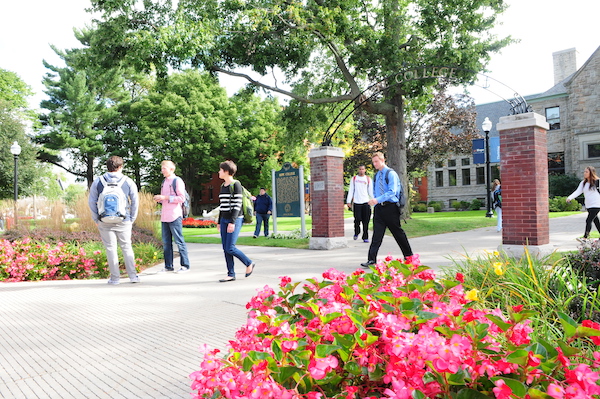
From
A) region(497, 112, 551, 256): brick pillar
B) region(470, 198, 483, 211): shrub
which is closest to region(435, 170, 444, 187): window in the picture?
region(470, 198, 483, 211): shrub

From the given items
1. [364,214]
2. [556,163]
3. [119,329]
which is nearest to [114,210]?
[119,329]

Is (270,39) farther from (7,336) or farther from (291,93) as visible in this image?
(7,336)

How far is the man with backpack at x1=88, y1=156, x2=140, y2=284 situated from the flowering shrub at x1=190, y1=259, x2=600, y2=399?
513 centimetres

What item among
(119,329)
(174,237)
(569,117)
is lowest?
(119,329)

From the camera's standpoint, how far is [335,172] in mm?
11055

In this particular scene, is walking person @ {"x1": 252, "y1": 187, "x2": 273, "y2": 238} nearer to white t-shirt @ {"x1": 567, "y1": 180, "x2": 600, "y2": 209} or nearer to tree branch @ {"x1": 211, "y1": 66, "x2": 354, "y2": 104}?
tree branch @ {"x1": 211, "y1": 66, "x2": 354, "y2": 104}

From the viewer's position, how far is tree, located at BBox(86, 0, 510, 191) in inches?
572

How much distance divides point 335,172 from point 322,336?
914 cm

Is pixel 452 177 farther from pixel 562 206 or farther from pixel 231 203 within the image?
pixel 231 203

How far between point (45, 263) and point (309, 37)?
1194cm

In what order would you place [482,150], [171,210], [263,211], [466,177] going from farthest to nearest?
[466,177] < [482,150] < [263,211] < [171,210]

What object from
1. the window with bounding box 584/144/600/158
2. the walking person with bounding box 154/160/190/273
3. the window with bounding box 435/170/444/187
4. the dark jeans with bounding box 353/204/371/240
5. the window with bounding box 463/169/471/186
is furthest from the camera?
the window with bounding box 435/170/444/187

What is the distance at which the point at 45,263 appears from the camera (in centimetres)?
798

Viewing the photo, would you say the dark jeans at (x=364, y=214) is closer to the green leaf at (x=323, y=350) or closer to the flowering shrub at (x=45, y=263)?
the flowering shrub at (x=45, y=263)
